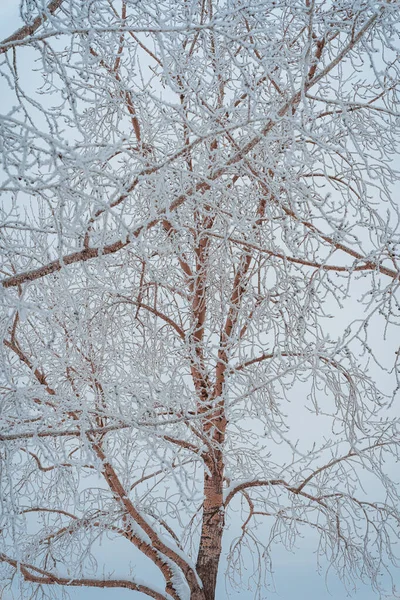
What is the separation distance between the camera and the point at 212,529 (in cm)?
602

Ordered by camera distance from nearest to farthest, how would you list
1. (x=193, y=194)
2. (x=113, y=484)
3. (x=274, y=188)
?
(x=193, y=194) < (x=274, y=188) < (x=113, y=484)

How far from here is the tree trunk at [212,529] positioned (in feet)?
19.4

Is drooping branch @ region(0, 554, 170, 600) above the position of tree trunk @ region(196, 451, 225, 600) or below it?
below

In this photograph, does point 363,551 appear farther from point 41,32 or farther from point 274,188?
point 41,32

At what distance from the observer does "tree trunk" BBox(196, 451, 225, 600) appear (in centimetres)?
591

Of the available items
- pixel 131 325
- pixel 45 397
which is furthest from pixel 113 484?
pixel 45 397

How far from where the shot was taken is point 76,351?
16.7 feet

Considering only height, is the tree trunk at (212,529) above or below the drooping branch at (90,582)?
above

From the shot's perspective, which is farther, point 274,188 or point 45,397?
point 274,188

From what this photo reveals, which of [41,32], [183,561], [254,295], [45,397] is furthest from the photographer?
[183,561]

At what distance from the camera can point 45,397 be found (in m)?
3.43

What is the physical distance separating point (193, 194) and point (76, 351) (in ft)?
7.87

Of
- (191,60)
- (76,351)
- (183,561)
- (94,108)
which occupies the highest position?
(94,108)

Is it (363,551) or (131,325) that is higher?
(131,325)
